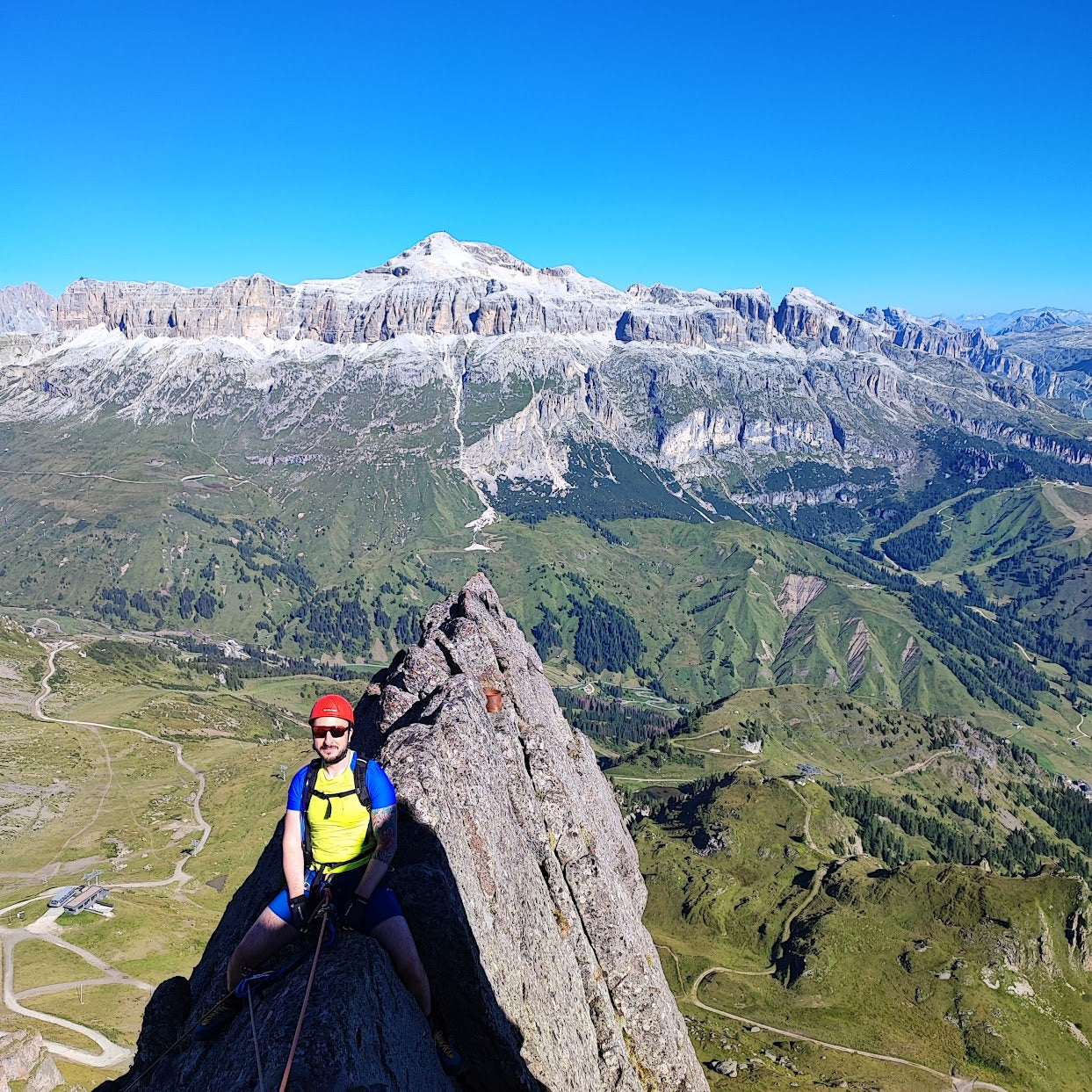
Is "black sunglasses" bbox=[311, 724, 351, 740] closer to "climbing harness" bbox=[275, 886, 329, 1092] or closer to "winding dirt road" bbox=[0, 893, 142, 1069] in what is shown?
"climbing harness" bbox=[275, 886, 329, 1092]

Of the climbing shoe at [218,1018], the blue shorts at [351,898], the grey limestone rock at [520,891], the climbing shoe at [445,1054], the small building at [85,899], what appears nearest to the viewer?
the climbing shoe at [218,1018]

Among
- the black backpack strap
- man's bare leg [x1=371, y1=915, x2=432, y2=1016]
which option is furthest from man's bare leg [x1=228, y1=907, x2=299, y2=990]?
the black backpack strap

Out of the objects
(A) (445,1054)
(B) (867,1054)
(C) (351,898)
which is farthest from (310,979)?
(B) (867,1054)

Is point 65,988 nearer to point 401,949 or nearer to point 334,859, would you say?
point 401,949

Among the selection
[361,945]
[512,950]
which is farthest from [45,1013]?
[361,945]

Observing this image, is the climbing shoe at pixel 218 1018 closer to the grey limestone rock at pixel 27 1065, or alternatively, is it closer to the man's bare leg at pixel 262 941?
the man's bare leg at pixel 262 941

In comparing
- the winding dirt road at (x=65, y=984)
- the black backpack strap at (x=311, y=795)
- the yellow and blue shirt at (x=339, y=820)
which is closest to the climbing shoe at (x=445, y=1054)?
the yellow and blue shirt at (x=339, y=820)
